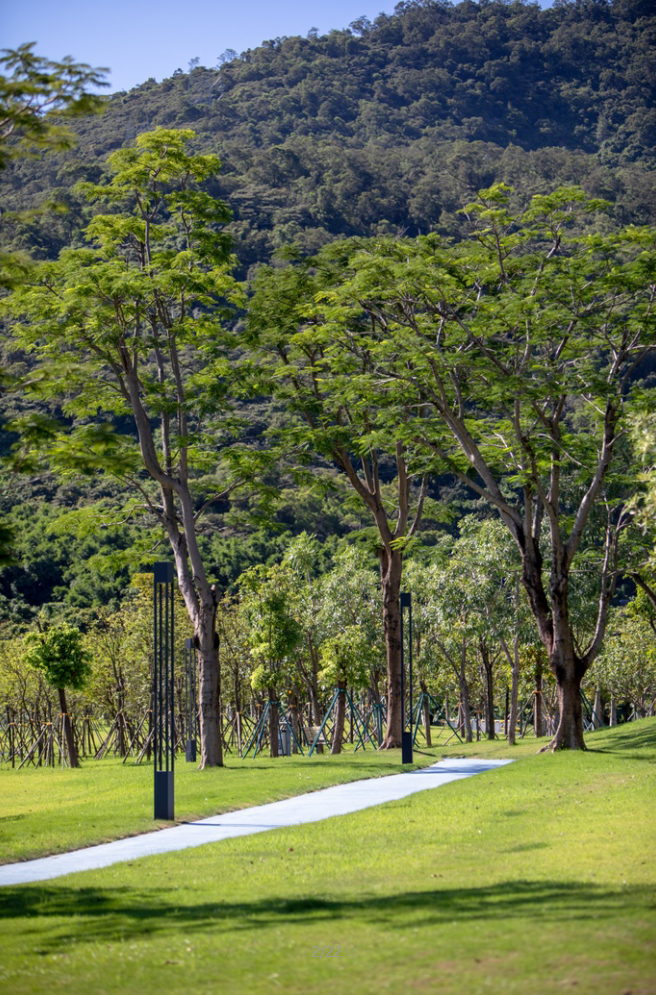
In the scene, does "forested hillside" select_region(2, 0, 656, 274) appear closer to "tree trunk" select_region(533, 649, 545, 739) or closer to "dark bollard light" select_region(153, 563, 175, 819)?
"tree trunk" select_region(533, 649, 545, 739)

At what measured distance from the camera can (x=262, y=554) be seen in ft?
199

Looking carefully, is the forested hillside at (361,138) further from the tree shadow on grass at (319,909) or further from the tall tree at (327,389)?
the tree shadow on grass at (319,909)

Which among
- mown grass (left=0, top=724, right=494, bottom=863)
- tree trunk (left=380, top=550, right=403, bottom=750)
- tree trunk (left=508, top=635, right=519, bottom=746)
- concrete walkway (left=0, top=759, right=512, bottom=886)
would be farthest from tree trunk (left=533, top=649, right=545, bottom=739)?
concrete walkway (left=0, top=759, right=512, bottom=886)

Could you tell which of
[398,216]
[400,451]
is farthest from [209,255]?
[398,216]

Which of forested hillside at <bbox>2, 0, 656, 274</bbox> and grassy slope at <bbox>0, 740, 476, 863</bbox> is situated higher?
forested hillside at <bbox>2, 0, 656, 274</bbox>

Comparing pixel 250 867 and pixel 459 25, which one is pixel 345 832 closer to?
pixel 250 867

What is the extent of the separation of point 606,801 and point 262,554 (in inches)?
1889

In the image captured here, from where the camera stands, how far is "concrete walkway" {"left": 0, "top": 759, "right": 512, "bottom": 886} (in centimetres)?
1027

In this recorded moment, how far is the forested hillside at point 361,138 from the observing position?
206 feet

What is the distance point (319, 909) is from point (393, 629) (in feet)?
56.7

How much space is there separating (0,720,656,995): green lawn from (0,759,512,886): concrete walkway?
1.84ft

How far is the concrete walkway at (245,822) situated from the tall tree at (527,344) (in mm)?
4542

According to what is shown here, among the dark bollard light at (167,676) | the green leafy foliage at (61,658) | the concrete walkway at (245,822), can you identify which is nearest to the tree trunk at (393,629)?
the concrete walkway at (245,822)

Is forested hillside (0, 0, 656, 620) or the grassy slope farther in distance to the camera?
forested hillside (0, 0, 656, 620)
